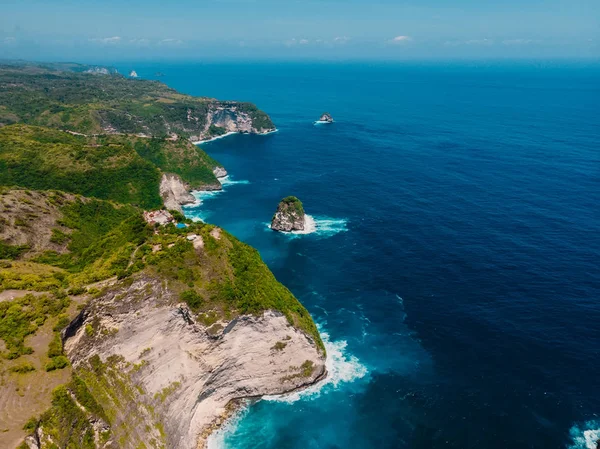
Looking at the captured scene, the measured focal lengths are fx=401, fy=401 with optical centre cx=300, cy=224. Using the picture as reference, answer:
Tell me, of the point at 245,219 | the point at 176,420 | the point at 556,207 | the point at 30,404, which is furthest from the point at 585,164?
the point at 30,404

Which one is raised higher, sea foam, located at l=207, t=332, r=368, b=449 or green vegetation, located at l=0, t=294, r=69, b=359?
green vegetation, located at l=0, t=294, r=69, b=359

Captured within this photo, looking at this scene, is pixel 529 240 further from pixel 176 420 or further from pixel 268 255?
pixel 176 420

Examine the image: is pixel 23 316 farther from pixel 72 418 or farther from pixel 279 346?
pixel 279 346

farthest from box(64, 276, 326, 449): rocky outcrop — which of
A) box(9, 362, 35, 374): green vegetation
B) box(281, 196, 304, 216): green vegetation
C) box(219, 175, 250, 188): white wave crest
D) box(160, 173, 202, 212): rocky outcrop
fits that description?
box(219, 175, 250, 188): white wave crest

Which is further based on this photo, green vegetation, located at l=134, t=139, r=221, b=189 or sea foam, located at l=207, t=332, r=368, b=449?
green vegetation, located at l=134, t=139, r=221, b=189

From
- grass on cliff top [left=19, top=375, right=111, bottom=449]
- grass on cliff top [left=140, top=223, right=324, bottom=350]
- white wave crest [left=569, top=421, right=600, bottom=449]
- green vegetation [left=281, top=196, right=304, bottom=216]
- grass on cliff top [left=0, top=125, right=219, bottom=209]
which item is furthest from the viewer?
green vegetation [left=281, top=196, right=304, bottom=216]

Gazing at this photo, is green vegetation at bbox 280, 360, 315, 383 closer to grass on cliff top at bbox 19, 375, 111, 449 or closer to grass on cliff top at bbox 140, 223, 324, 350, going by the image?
grass on cliff top at bbox 140, 223, 324, 350

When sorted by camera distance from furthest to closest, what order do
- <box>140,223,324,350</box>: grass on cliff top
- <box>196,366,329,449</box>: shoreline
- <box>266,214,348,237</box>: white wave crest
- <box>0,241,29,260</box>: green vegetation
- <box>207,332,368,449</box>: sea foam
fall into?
<box>266,214,348,237</box>: white wave crest, <box>0,241,29,260</box>: green vegetation, <box>207,332,368,449</box>: sea foam, <box>196,366,329,449</box>: shoreline, <box>140,223,324,350</box>: grass on cliff top

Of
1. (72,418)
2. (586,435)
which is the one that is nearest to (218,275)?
(72,418)
